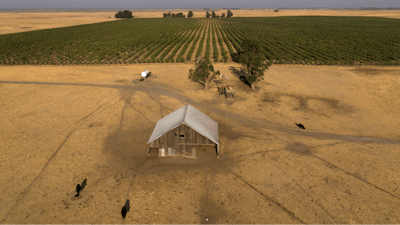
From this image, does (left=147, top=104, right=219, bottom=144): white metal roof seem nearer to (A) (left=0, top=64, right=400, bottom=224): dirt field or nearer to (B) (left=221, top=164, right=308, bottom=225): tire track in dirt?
(A) (left=0, top=64, right=400, bottom=224): dirt field

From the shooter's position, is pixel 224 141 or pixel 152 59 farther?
pixel 152 59

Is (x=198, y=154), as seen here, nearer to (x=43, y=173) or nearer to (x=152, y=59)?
(x=43, y=173)

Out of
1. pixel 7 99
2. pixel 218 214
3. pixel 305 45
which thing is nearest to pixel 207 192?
pixel 218 214

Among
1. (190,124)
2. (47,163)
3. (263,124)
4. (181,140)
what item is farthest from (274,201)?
(47,163)

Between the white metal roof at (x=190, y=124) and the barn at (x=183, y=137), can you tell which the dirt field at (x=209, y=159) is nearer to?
the barn at (x=183, y=137)

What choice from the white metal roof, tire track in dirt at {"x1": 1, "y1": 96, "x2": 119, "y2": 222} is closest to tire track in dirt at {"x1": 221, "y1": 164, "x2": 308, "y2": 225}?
the white metal roof

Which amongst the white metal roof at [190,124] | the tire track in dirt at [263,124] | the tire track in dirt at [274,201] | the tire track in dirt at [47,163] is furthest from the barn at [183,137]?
the tire track in dirt at [47,163]

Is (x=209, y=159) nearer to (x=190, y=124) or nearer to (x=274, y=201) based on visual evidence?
(x=190, y=124)
